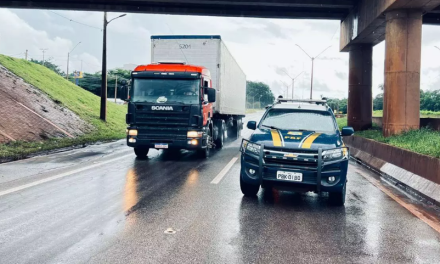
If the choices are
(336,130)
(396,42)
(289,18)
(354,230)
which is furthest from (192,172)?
(289,18)

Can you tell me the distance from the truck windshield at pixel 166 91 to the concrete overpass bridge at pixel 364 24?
757 centimetres

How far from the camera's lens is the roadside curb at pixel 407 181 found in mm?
8516

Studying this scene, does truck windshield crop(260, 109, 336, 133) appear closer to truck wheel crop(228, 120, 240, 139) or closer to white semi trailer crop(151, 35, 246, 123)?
white semi trailer crop(151, 35, 246, 123)

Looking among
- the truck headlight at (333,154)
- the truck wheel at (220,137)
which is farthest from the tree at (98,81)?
the truck headlight at (333,154)

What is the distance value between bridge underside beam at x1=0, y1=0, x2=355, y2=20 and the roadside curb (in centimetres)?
982

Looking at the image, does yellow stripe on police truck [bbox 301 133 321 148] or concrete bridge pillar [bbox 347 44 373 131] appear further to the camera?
concrete bridge pillar [bbox 347 44 373 131]

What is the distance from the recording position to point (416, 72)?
637 inches

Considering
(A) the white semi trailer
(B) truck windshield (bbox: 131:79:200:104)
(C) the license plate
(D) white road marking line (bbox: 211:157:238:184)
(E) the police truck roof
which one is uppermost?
(A) the white semi trailer

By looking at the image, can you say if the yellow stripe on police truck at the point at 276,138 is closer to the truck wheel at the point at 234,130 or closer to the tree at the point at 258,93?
the truck wheel at the point at 234,130

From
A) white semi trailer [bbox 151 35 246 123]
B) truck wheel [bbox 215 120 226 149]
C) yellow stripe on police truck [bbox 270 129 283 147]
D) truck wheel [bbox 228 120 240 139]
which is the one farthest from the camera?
truck wheel [bbox 228 120 240 139]

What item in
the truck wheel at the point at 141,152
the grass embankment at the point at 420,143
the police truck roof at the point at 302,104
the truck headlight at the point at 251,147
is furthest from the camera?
the truck wheel at the point at 141,152

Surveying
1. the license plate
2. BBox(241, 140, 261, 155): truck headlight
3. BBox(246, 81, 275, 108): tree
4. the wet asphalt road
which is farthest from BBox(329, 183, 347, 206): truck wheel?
BBox(246, 81, 275, 108): tree

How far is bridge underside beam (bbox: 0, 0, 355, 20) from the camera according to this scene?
68.6 feet

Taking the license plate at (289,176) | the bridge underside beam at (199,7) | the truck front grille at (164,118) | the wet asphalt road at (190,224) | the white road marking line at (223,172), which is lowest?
the wet asphalt road at (190,224)
